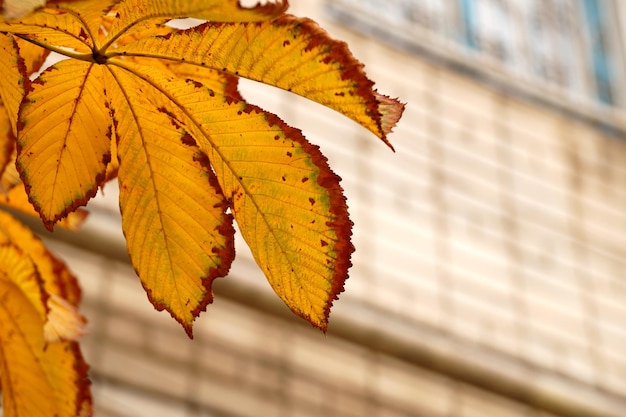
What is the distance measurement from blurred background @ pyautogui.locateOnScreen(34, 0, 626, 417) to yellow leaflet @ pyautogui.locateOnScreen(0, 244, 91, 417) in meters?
1.73

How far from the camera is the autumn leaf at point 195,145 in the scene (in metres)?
0.38

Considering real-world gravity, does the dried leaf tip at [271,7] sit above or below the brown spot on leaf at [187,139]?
above

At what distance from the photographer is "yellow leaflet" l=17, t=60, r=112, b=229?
15.6 inches

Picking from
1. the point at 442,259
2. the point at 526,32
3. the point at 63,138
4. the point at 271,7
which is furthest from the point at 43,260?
the point at 526,32

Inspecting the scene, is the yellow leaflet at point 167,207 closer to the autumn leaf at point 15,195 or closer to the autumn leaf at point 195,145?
the autumn leaf at point 195,145

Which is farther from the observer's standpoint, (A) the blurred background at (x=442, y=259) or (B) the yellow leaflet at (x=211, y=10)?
(A) the blurred background at (x=442, y=259)

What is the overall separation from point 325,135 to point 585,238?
930 mm

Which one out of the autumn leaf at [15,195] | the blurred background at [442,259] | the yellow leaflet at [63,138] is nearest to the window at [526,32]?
the blurred background at [442,259]

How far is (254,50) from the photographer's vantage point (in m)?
0.38

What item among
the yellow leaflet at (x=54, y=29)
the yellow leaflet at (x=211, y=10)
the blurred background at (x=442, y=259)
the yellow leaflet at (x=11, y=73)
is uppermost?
the yellow leaflet at (x=211, y=10)

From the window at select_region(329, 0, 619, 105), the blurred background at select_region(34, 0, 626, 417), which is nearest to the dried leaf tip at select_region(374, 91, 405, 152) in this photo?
the blurred background at select_region(34, 0, 626, 417)

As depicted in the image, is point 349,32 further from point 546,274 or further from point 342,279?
point 342,279

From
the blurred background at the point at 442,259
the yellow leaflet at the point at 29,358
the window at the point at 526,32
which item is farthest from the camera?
the window at the point at 526,32

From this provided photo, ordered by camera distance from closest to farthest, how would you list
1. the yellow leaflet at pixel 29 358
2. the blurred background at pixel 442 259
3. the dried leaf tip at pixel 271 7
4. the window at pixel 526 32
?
1. the dried leaf tip at pixel 271 7
2. the yellow leaflet at pixel 29 358
3. the blurred background at pixel 442 259
4. the window at pixel 526 32
